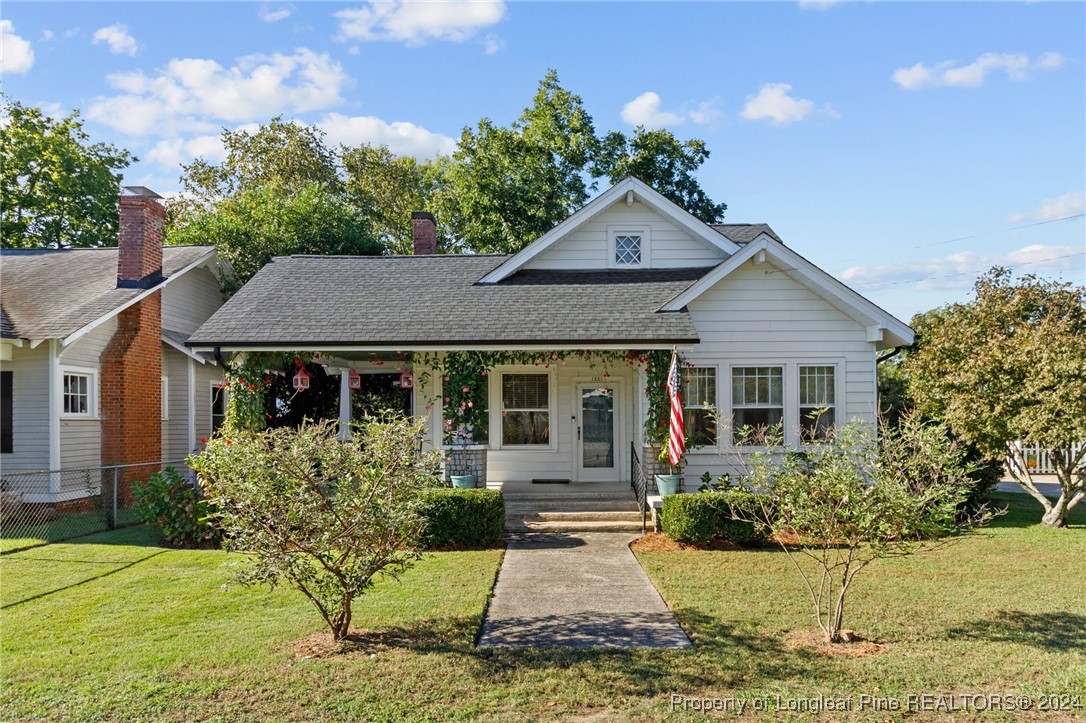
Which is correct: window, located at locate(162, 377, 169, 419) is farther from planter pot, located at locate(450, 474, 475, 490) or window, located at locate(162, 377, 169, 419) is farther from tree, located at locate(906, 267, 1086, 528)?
tree, located at locate(906, 267, 1086, 528)

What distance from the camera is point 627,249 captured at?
51.7ft

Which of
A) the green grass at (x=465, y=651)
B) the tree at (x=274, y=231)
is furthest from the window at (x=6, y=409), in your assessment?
the tree at (x=274, y=231)

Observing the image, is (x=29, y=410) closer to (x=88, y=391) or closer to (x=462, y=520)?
(x=88, y=391)

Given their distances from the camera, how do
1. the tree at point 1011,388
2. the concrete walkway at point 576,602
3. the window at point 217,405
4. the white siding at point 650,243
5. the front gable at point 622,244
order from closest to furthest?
the concrete walkway at point 576,602 < the tree at point 1011,388 < the front gable at point 622,244 < the white siding at point 650,243 < the window at point 217,405

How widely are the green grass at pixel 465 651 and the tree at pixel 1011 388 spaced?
130 inches

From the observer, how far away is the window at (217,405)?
19922 mm

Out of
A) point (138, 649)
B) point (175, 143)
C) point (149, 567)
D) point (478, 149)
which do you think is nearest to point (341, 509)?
point (138, 649)

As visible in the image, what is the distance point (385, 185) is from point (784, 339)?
2617cm

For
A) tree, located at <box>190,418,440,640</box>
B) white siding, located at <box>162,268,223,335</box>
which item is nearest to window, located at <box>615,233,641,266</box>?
tree, located at <box>190,418,440,640</box>

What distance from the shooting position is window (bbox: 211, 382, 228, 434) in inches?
784

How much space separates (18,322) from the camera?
1462 centimetres

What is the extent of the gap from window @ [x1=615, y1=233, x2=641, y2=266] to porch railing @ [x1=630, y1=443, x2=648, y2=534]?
3.67m

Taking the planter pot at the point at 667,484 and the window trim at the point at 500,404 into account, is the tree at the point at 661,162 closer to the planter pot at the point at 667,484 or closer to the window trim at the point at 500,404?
the window trim at the point at 500,404

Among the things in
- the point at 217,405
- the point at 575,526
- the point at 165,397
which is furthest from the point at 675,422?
the point at 217,405
